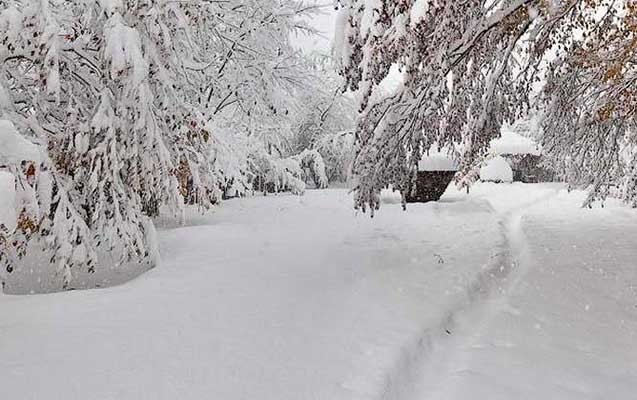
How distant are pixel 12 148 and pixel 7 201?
87 centimetres

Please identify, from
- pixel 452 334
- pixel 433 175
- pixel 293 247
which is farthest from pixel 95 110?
pixel 433 175

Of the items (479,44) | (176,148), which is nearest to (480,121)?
(479,44)

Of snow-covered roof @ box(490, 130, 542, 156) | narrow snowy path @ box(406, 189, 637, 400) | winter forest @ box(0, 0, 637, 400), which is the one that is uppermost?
snow-covered roof @ box(490, 130, 542, 156)

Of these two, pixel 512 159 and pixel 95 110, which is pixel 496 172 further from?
pixel 95 110

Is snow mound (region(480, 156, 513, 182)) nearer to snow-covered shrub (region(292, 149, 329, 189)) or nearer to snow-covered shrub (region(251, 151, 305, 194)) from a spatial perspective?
snow-covered shrub (region(292, 149, 329, 189))

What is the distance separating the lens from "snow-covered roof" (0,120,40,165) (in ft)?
13.5

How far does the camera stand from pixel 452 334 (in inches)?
223

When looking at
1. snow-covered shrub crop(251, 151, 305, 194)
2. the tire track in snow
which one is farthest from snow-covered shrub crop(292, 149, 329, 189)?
the tire track in snow

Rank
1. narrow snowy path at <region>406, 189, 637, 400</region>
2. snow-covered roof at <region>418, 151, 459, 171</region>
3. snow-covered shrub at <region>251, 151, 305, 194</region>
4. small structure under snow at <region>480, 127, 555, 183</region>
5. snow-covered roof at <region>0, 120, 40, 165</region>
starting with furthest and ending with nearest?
1. small structure under snow at <region>480, 127, 555, 183</region>
2. snow-covered roof at <region>418, 151, 459, 171</region>
3. snow-covered shrub at <region>251, 151, 305, 194</region>
4. narrow snowy path at <region>406, 189, 637, 400</region>
5. snow-covered roof at <region>0, 120, 40, 165</region>

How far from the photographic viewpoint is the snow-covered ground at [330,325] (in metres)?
3.93

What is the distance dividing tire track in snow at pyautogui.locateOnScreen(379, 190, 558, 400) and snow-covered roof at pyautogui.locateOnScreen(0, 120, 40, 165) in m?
3.07

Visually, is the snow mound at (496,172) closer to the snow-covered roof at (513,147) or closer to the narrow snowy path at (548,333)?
the snow-covered roof at (513,147)

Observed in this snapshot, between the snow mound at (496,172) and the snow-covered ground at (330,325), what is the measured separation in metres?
21.5

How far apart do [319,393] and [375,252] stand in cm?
490
